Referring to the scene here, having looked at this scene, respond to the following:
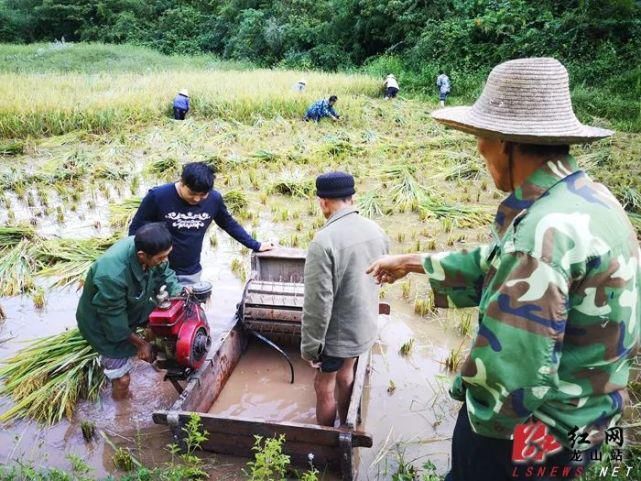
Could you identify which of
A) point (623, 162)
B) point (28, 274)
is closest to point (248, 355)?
point (28, 274)

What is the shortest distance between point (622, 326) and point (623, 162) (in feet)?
25.1

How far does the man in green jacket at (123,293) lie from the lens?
2668 millimetres

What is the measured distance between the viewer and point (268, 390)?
335 centimetres

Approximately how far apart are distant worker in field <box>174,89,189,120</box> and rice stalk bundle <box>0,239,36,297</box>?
6.45 m

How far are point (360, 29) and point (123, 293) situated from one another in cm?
2164

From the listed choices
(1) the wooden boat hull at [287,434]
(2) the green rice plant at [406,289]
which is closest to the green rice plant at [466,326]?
(2) the green rice plant at [406,289]

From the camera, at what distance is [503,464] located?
1.35 metres

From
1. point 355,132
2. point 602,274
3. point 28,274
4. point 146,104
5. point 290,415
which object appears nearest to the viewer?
point 602,274

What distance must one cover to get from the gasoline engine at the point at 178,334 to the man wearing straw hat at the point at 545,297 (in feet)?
5.85

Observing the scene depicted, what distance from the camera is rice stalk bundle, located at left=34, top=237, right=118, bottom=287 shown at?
15.1 ft

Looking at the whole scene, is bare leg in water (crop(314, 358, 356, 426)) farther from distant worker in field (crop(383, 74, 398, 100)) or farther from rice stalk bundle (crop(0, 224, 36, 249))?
distant worker in field (crop(383, 74, 398, 100))

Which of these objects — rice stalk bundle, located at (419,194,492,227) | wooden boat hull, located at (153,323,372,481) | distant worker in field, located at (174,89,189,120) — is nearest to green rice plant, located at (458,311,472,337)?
wooden boat hull, located at (153,323,372,481)

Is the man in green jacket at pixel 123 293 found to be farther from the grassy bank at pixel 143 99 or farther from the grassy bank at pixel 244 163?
the grassy bank at pixel 143 99

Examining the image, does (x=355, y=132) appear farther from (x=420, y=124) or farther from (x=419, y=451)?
(x=419, y=451)
